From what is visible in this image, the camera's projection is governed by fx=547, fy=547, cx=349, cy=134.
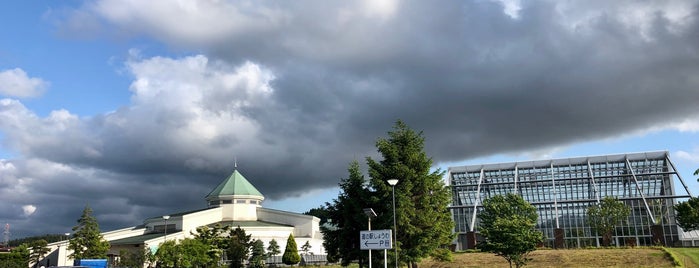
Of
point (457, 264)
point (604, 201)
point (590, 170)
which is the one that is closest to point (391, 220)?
point (457, 264)

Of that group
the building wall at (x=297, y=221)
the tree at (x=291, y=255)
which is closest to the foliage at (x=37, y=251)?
the tree at (x=291, y=255)

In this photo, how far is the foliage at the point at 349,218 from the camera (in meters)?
38.0

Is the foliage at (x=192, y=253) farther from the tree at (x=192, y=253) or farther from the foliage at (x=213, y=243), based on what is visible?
the foliage at (x=213, y=243)

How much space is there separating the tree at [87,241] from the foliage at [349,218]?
36.5 meters

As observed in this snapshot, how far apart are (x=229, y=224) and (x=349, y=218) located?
5431cm

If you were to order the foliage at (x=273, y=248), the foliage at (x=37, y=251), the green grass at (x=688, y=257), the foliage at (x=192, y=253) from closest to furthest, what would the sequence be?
the green grass at (x=688, y=257) → the foliage at (x=192, y=253) → the foliage at (x=37, y=251) → the foliage at (x=273, y=248)

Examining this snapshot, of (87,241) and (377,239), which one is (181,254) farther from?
(377,239)

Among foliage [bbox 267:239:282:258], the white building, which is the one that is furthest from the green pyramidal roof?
foliage [bbox 267:239:282:258]

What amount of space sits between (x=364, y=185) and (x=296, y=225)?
53397mm

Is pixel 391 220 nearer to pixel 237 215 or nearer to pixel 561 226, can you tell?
pixel 561 226

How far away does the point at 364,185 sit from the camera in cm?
4006

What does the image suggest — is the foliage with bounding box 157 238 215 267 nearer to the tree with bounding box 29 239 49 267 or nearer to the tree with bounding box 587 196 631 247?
the tree with bounding box 29 239 49 267

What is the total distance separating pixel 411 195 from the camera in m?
37.0

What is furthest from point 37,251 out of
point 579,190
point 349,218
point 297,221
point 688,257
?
point 579,190
